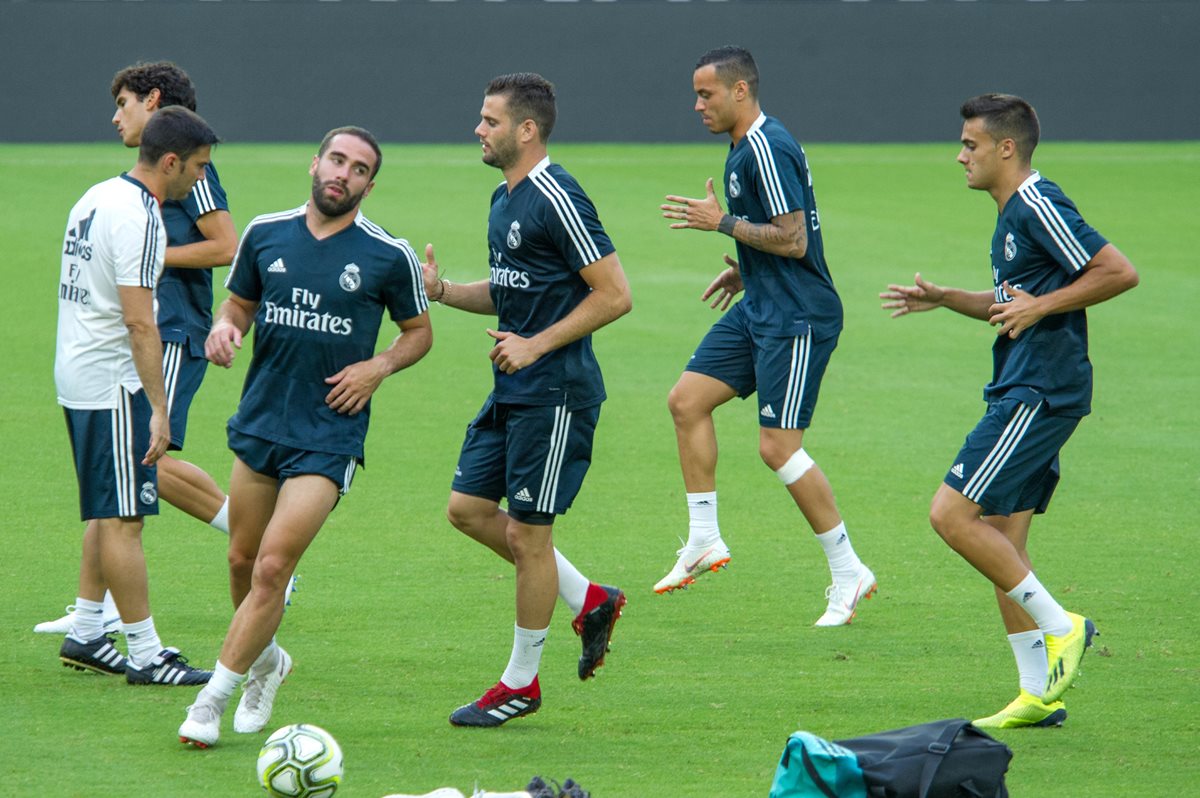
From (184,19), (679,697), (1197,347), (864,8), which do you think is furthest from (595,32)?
(679,697)

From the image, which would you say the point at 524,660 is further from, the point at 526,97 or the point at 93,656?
the point at 526,97

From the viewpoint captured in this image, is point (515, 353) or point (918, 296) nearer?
point (515, 353)

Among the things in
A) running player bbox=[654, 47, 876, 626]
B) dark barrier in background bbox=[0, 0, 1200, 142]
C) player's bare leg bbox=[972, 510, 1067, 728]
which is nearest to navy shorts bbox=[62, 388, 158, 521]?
running player bbox=[654, 47, 876, 626]

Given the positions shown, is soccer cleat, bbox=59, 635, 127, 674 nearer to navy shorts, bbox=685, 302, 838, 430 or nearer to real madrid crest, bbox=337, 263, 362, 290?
real madrid crest, bbox=337, 263, 362, 290

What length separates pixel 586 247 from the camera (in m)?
5.53

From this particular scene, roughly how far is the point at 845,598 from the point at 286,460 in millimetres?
2916

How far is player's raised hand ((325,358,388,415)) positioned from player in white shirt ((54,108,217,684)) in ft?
2.60

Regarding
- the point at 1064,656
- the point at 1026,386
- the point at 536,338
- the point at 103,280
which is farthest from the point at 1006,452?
the point at 103,280

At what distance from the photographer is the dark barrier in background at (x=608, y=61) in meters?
29.8

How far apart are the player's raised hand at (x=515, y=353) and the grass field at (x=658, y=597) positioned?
1.37 metres

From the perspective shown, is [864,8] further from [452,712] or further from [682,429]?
[452,712]

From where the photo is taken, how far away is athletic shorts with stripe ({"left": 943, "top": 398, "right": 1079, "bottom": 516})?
5.64m

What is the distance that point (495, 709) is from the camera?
5543 mm

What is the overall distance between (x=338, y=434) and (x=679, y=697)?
1727mm
